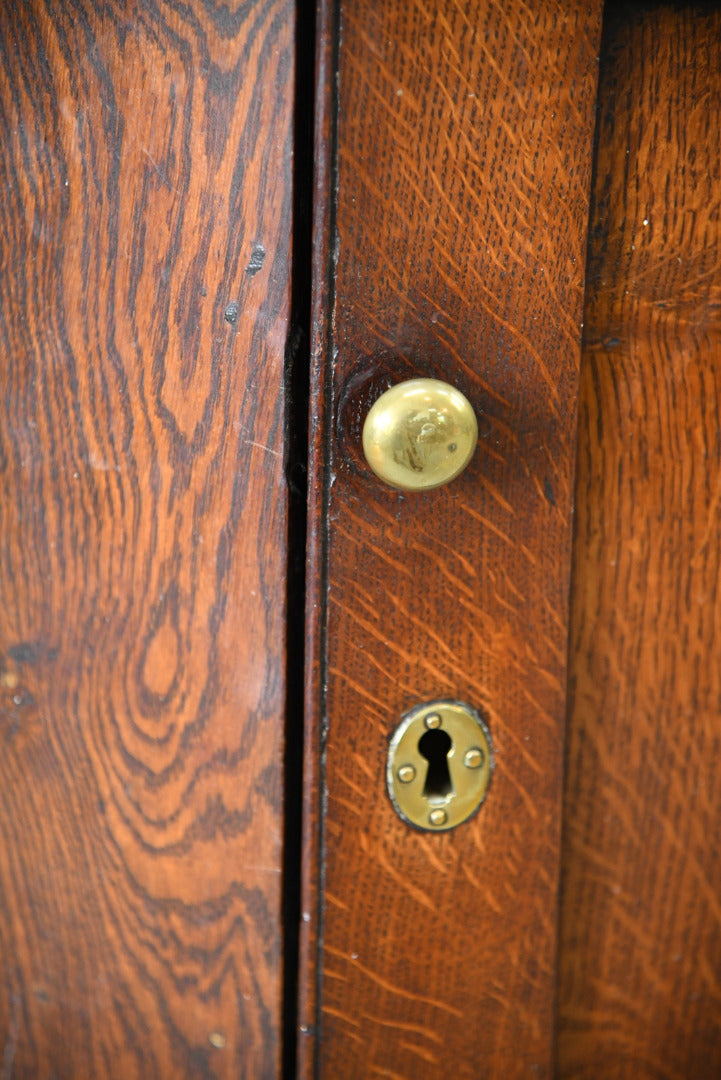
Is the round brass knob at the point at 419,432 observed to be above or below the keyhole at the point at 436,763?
above

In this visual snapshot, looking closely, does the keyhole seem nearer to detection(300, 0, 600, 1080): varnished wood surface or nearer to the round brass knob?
detection(300, 0, 600, 1080): varnished wood surface

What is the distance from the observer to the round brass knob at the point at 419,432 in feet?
Answer: 1.21

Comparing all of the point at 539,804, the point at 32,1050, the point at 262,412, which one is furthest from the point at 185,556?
the point at 32,1050

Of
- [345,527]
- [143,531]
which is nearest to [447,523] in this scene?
[345,527]

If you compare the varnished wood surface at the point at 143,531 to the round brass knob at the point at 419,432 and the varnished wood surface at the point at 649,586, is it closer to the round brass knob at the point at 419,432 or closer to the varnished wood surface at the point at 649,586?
the round brass knob at the point at 419,432

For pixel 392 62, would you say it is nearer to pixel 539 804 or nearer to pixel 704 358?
pixel 704 358

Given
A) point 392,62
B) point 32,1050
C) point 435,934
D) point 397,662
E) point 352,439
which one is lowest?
point 32,1050

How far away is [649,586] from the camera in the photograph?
462 mm

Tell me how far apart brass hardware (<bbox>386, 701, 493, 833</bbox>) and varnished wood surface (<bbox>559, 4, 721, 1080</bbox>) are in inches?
2.6

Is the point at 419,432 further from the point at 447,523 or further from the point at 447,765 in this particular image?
the point at 447,765

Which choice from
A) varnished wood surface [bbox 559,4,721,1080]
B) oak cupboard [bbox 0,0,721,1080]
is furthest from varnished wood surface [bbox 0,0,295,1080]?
varnished wood surface [bbox 559,4,721,1080]

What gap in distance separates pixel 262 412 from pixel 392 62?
0.54 feet

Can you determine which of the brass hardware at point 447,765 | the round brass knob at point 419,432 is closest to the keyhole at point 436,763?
the brass hardware at point 447,765

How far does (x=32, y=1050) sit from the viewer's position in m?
0.52
